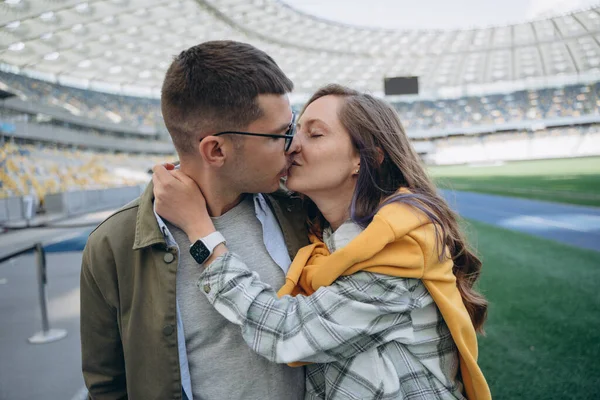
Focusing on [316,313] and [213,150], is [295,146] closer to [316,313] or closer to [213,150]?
[213,150]

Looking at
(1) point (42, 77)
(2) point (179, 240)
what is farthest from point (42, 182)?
(2) point (179, 240)

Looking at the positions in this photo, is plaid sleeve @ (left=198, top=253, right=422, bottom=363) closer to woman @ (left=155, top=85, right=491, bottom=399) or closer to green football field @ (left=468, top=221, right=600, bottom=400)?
woman @ (left=155, top=85, right=491, bottom=399)

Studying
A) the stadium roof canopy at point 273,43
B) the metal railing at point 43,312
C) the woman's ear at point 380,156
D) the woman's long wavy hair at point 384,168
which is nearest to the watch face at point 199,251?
the woman's long wavy hair at point 384,168

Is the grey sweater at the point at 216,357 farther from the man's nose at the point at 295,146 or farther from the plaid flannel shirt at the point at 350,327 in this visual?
the man's nose at the point at 295,146

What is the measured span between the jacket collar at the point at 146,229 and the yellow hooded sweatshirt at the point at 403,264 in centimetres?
46

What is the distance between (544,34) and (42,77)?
4846 centimetres

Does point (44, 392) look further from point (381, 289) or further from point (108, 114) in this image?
point (108, 114)

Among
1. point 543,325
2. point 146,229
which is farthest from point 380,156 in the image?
point 543,325

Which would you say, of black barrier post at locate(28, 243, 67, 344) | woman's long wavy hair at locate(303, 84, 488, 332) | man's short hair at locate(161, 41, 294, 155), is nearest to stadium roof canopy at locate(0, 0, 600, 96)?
black barrier post at locate(28, 243, 67, 344)

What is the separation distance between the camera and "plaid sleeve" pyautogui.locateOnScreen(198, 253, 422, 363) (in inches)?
50.3

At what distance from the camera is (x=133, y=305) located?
4.70ft

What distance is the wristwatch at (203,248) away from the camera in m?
1.44

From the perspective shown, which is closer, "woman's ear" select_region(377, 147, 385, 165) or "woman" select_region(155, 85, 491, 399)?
"woman" select_region(155, 85, 491, 399)

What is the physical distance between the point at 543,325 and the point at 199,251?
4.32m
